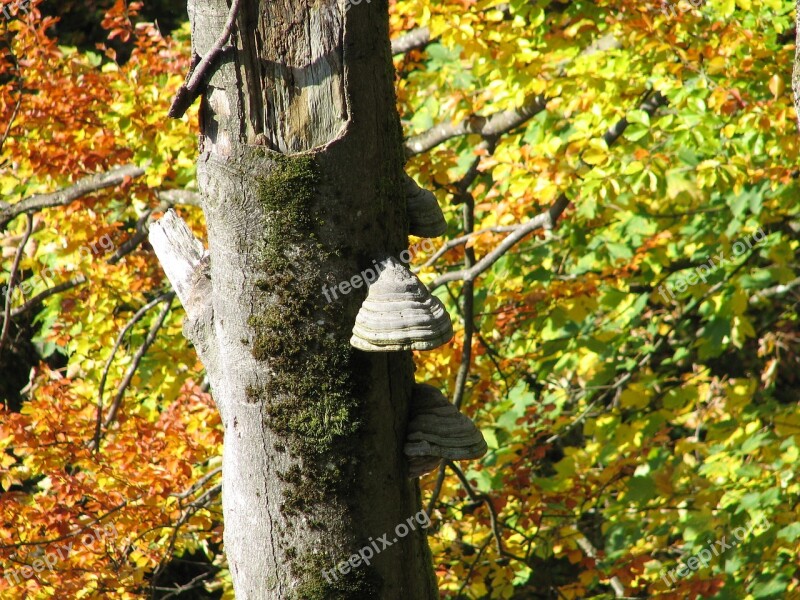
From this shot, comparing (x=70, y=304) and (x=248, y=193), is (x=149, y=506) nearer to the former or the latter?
(x=70, y=304)

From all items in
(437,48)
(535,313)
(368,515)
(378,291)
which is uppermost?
(437,48)

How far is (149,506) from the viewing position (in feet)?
13.3

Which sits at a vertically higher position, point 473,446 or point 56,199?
point 56,199

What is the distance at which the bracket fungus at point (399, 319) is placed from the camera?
1675 mm

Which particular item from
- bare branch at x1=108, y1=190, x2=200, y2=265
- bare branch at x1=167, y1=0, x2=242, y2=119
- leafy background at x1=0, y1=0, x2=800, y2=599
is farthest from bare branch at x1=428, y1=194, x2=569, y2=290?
bare branch at x1=167, y1=0, x2=242, y2=119

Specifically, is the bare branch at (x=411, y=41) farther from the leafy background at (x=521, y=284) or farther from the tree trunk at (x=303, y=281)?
the tree trunk at (x=303, y=281)

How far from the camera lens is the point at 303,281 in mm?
1757

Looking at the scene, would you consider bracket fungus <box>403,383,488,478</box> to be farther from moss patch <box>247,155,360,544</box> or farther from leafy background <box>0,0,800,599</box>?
leafy background <box>0,0,800,599</box>

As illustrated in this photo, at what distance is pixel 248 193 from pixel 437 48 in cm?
511

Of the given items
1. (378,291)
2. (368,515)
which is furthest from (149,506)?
(378,291)

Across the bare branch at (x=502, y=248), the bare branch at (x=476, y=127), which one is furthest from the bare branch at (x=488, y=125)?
the bare branch at (x=502, y=248)

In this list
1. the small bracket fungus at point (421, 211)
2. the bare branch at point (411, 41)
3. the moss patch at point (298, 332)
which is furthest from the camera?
the bare branch at point (411, 41)

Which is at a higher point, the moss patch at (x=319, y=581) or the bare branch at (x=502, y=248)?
the bare branch at (x=502, y=248)

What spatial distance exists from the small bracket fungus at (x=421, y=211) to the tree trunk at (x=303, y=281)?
7cm
